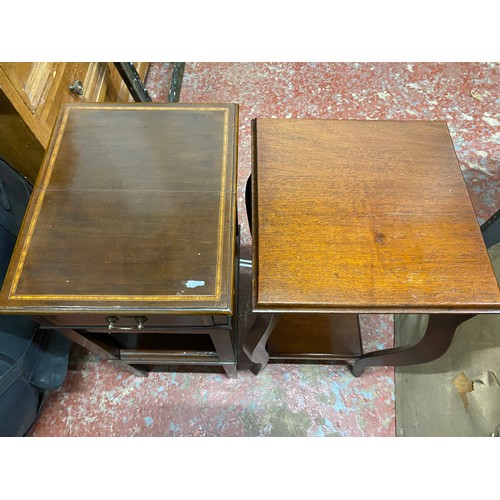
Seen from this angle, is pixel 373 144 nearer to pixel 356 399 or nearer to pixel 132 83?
pixel 356 399

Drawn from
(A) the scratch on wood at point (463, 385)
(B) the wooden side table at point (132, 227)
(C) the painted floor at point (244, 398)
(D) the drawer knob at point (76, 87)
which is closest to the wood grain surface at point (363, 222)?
(B) the wooden side table at point (132, 227)

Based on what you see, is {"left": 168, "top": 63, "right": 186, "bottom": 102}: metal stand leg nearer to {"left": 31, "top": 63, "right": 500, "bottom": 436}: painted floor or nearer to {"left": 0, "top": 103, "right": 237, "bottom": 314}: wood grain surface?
{"left": 31, "top": 63, "right": 500, "bottom": 436}: painted floor

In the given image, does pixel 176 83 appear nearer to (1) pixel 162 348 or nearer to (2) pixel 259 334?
(1) pixel 162 348

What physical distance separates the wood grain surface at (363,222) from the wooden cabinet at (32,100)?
0.75m

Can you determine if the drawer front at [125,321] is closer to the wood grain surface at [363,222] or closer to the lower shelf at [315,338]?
the wood grain surface at [363,222]

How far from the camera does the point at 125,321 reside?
84 centimetres

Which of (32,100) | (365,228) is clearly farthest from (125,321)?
(32,100)

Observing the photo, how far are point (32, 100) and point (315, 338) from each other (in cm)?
123

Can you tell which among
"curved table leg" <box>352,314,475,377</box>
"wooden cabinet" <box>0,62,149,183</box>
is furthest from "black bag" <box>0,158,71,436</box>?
"curved table leg" <box>352,314,475,377</box>

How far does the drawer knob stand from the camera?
4.66 feet

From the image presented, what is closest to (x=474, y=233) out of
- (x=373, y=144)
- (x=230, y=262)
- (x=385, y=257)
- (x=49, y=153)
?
(x=385, y=257)

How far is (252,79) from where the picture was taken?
2100 mm

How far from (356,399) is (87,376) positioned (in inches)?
39.0

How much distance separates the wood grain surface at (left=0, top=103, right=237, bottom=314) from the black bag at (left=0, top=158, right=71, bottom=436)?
10.3 inches
